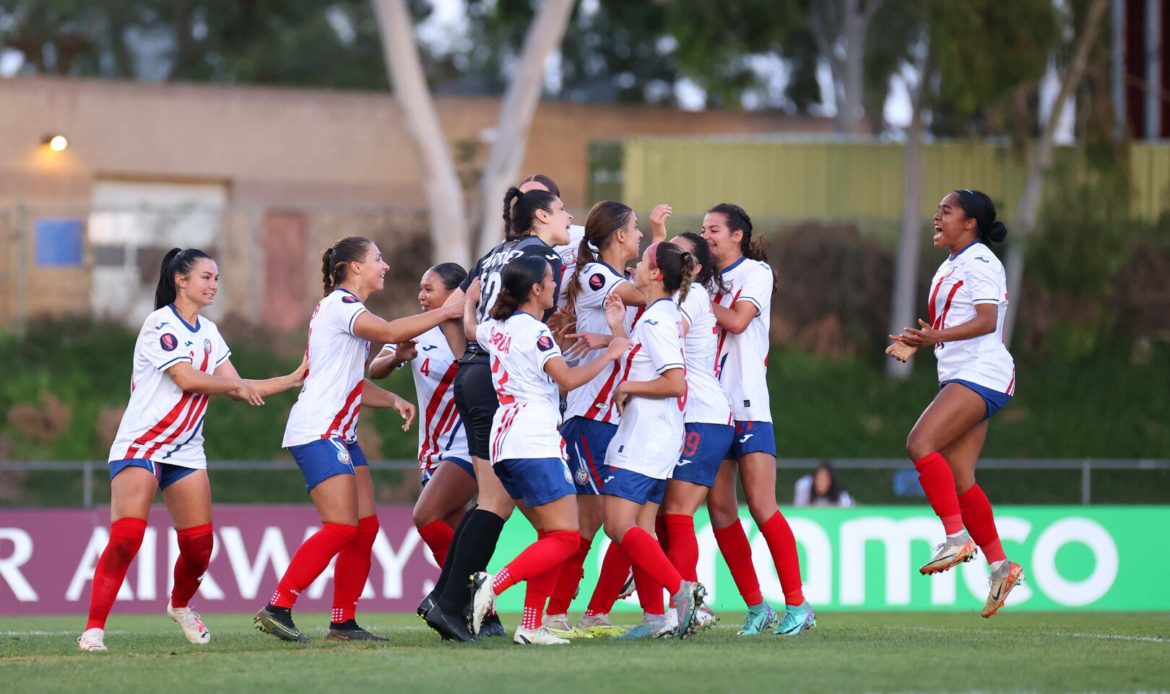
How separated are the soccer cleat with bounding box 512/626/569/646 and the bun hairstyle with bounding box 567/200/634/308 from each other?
1.74m

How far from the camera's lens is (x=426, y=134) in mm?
24453

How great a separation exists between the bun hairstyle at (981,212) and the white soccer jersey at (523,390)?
2.60m

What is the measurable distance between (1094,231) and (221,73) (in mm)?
20737

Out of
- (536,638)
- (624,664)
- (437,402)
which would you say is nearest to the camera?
(624,664)

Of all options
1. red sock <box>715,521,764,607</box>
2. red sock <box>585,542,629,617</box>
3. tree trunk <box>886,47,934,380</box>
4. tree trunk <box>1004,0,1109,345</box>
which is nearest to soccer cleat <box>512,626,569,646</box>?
red sock <box>585,542,629,617</box>

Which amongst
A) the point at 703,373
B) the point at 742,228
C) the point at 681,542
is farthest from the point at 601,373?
the point at 742,228

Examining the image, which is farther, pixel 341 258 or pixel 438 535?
pixel 438 535

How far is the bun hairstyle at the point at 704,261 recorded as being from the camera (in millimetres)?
8875

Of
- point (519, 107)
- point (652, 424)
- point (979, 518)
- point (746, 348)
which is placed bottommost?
point (979, 518)

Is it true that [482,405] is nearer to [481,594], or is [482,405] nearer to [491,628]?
[481,594]

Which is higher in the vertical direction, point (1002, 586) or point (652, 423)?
point (652, 423)

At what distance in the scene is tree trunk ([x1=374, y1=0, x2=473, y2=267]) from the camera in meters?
23.9

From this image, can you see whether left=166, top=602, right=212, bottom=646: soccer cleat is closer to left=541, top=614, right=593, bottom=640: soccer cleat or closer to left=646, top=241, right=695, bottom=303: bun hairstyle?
left=541, top=614, right=593, bottom=640: soccer cleat

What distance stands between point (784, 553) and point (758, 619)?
428 mm
